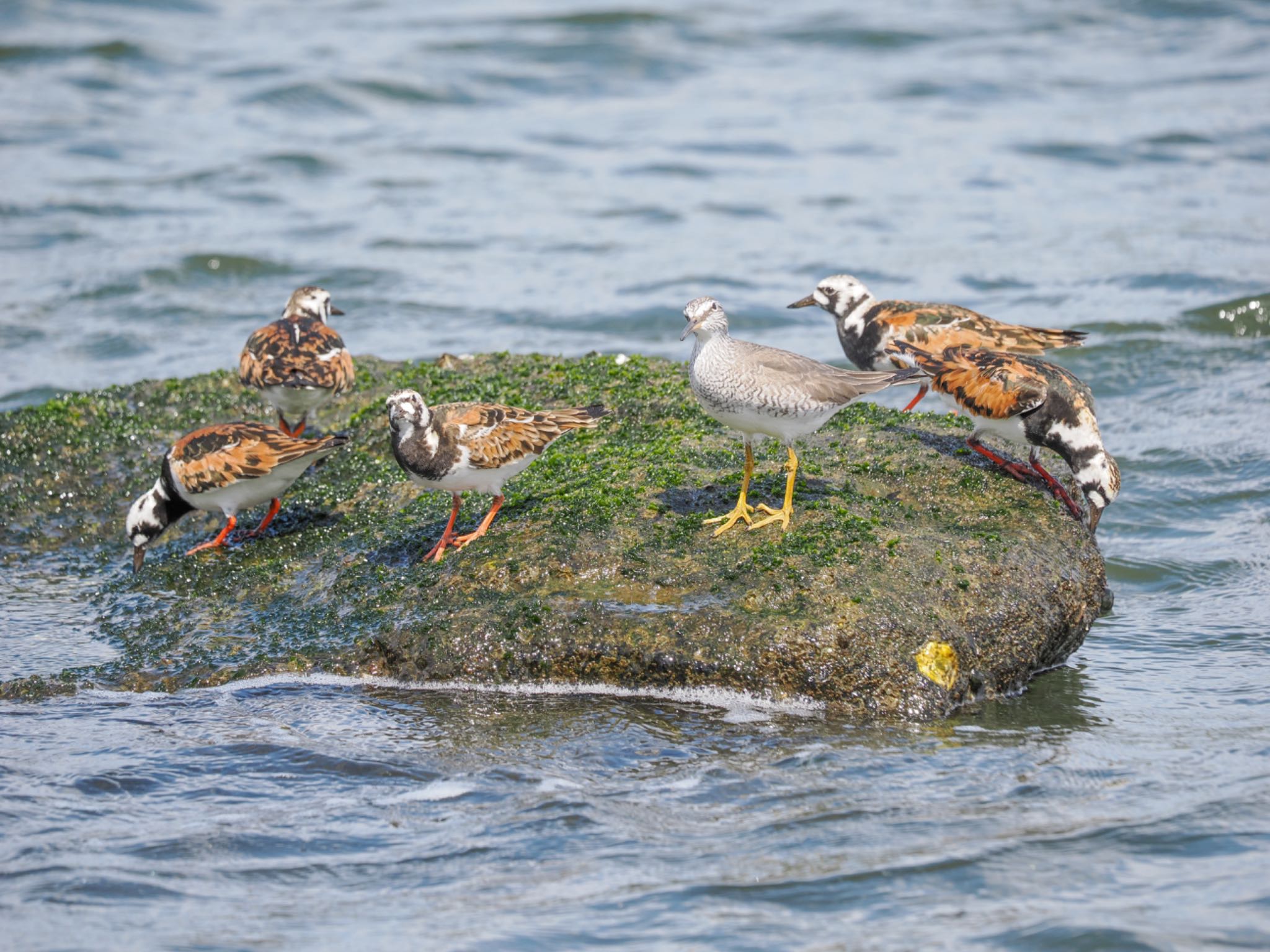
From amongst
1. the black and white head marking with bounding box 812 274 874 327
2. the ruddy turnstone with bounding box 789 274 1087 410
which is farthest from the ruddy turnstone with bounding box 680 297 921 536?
the black and white head marking with bounding box 812 274 874 327

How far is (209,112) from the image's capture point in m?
21.9

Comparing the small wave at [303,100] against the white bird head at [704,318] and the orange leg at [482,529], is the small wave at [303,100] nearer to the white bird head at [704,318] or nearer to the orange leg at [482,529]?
the orange leg at [482,529]

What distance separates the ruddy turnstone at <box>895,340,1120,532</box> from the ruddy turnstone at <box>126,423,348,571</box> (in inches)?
151

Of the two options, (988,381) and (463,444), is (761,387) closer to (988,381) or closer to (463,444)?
(463,444)

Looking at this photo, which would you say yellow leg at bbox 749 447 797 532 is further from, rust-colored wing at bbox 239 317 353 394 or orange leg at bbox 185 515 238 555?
rust-colored wing at bbox 239 317 353 394

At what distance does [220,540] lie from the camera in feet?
26.8

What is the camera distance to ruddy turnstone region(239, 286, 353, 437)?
888 cm

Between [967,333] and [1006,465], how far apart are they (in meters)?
1.78

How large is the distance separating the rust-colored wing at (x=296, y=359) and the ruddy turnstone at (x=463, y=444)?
1786 mm

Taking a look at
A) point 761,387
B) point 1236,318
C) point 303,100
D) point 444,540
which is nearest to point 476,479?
point 444,540

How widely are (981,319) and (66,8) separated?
2237 cm

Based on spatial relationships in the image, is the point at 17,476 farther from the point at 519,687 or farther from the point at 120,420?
the point at 519,687

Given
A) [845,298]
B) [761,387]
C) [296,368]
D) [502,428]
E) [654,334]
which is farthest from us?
[654,334]

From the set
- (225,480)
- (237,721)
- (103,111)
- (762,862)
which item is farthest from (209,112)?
(762,862)
